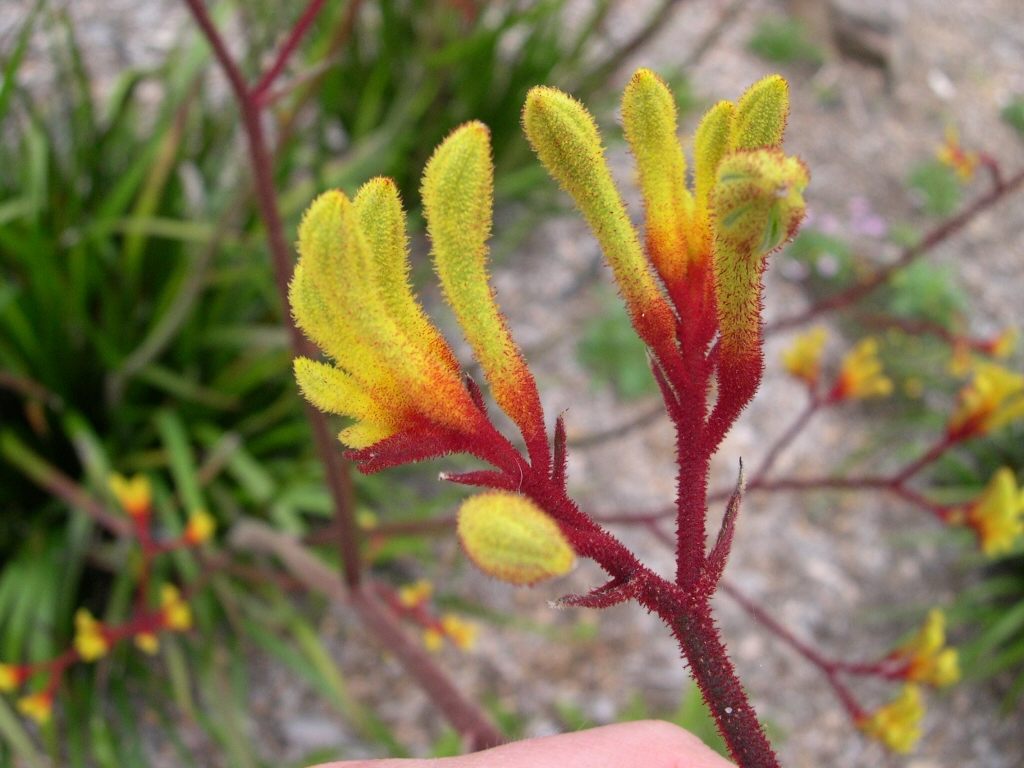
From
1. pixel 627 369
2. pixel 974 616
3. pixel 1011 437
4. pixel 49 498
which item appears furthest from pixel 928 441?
pixel 49 498

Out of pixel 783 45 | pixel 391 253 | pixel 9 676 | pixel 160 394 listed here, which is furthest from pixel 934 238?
pixel 783 45

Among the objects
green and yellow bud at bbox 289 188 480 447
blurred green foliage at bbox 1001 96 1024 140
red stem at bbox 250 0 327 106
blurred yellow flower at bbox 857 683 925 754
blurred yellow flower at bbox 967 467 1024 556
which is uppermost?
red stem at bbox 250 0 327 106

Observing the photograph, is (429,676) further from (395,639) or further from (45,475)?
Result: (45,475)

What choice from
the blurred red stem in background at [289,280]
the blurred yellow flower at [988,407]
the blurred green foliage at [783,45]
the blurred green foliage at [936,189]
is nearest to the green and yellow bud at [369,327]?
the blurred red stem in background at [289,280]

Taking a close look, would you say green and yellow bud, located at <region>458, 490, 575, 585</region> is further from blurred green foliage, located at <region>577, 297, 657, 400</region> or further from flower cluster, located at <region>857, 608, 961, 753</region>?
blurred green foliage, located at <region>577, 297, 657, 400</region>

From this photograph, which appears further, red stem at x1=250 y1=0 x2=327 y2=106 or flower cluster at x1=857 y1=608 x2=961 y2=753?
flower cluster at x1=857 y1=608 x2=961 y2=753

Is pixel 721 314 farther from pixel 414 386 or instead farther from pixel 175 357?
pixel 175 357

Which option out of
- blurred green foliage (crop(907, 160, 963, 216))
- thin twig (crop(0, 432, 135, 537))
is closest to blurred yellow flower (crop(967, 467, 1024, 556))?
thin twig (crop(0, 432, 135, 537))
